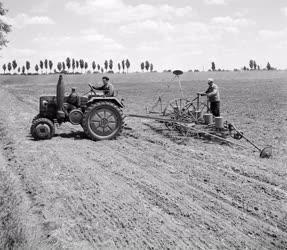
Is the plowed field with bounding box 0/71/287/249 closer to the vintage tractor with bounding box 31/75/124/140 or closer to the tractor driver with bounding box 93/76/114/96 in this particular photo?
the vintage tractor with bounding box 31/75/124/140

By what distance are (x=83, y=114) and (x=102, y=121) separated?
0.58 meters

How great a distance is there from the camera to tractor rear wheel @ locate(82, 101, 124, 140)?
10492 millimetres

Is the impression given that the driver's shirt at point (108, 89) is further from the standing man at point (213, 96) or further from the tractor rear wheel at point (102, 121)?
the standing man at point (213, 96)

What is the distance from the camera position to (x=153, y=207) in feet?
18.9

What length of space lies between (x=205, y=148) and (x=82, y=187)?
166 inches

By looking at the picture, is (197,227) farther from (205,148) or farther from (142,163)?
(205,148)

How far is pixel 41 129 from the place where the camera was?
1027 cm

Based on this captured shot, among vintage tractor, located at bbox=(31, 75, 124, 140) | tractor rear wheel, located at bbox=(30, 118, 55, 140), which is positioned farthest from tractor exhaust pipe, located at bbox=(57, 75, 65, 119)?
tractor rear wheel, located at bbox=(30, 118, 55, 140)

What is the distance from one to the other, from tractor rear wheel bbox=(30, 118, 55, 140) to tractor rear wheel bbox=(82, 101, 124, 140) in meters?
0.97

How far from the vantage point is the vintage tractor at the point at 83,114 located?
34.1ft

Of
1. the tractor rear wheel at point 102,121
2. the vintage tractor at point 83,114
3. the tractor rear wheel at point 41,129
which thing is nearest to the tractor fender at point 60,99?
the vintage tractor at point 83,114

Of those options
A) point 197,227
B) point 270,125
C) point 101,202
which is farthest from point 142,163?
point 270,125

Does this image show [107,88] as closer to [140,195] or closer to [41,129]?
[41,129]

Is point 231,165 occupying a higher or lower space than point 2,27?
lower
